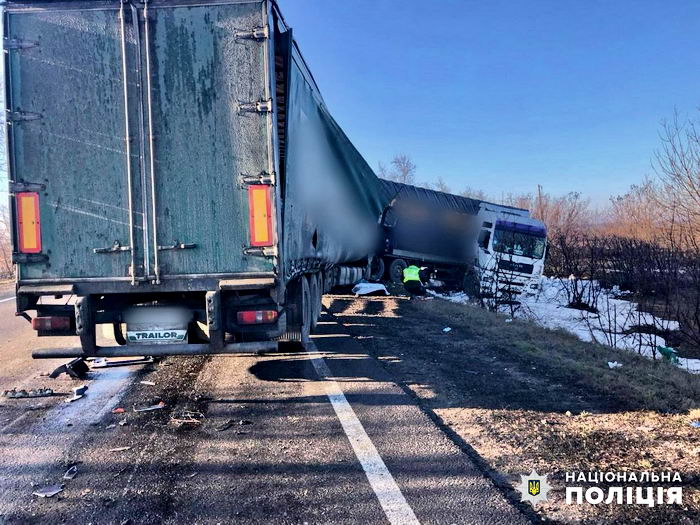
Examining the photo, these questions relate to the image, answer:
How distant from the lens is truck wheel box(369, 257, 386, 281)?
17.4m

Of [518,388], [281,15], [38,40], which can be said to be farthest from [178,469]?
[281,15]

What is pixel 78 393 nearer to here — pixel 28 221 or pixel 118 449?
pixel 118 449

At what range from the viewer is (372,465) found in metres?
3.32

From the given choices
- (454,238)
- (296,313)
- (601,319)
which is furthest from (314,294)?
(454,238)

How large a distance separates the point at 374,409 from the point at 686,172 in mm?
11698

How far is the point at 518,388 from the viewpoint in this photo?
5043 mm

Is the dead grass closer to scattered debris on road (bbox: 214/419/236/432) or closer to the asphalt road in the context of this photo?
the asphalt road

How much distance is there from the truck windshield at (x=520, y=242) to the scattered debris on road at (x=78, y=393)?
534 inches

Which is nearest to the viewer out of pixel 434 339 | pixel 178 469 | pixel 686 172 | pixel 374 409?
pixel 178 469

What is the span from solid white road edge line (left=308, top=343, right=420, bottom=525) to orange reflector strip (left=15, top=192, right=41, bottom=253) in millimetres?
3196

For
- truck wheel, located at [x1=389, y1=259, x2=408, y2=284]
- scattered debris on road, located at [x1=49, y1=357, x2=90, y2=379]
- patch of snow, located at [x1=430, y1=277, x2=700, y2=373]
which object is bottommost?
patch of snow, located at [x1=430, y1=277, x2=700, y2=373]

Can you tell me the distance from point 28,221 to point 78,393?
6.18 ft

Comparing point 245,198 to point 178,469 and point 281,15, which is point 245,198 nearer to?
point 281,15

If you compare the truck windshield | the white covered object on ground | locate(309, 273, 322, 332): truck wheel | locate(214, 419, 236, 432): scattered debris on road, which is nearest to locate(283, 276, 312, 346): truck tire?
locate(309, 273, 322, 332): truck wheel
